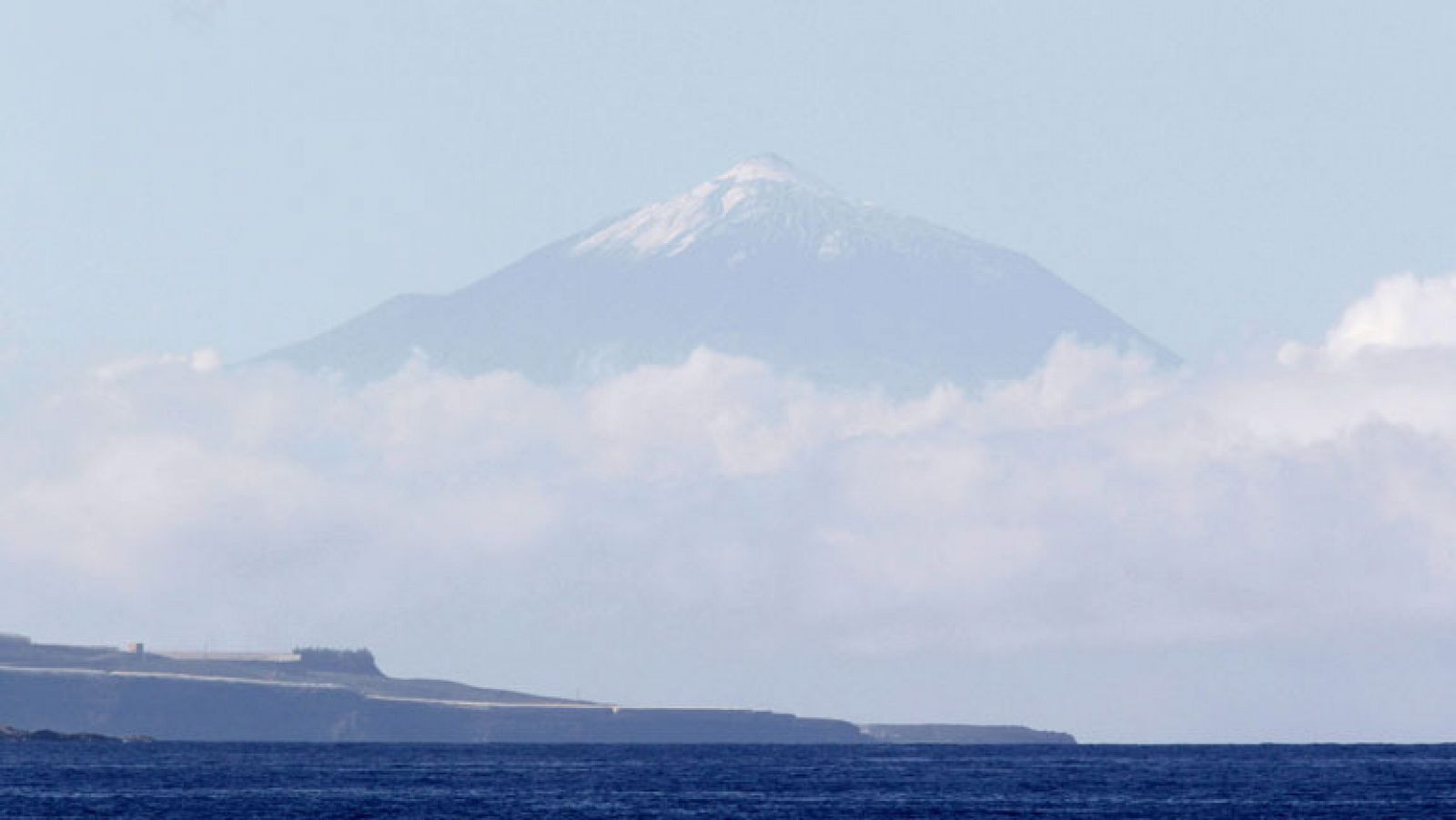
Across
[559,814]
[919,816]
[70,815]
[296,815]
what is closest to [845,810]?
[919,816]

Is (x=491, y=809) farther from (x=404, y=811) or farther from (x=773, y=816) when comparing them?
(x=773, y=816)

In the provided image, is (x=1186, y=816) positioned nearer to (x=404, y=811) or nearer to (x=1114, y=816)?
(x=1114, y=816)

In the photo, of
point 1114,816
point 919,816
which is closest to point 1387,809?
point 1114,816

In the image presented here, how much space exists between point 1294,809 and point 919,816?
2919cm

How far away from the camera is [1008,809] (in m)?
197

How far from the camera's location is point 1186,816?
18862 centimetres

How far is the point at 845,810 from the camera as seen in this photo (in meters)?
192

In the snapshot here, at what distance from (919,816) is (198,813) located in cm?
4640

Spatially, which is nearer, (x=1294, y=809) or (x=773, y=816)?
(x=773, y=816)

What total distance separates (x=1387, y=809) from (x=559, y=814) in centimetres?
5741

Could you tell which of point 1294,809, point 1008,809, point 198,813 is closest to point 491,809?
point 198,813

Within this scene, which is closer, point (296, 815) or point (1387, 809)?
point (296, 815)

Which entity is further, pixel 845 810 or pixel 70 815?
pixel 845 810

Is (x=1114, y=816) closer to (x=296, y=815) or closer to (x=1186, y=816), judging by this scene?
(x=1186, y=816)
